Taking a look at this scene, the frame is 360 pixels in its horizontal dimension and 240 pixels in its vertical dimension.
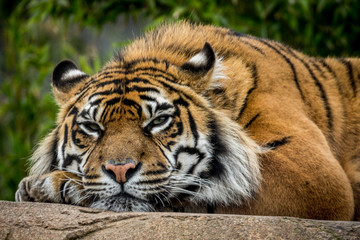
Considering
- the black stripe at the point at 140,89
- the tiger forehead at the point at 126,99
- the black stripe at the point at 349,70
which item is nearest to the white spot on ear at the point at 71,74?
the tiger forehead at the point at 126,99

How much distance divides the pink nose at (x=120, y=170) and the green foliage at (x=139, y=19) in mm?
3441

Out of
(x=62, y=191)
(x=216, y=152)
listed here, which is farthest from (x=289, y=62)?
(x=62, y=191)

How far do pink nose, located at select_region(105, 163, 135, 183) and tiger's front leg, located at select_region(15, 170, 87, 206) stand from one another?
0.94ft

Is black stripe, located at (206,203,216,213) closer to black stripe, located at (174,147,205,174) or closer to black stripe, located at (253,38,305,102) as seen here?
black stripe, located at (174,147,205,174)

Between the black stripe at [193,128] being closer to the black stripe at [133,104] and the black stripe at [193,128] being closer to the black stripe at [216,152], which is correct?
the black stripe at [216,152]

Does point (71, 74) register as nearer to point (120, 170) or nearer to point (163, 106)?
point (163, 106)

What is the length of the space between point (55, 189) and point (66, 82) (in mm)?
732

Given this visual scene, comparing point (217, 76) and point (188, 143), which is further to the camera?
point (217, 76)

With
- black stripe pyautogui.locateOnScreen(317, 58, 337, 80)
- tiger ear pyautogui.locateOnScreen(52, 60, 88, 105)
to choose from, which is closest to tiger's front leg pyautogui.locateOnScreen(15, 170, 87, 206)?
tiger ear pyautogui.locateOnScreen(52, 60, 88, 105)

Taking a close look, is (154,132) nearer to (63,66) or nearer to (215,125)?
(215,125)

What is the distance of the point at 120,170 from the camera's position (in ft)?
7.86

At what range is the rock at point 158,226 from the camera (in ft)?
6.72

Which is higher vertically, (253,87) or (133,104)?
(253,87)

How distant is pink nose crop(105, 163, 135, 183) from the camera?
240 centimetres
